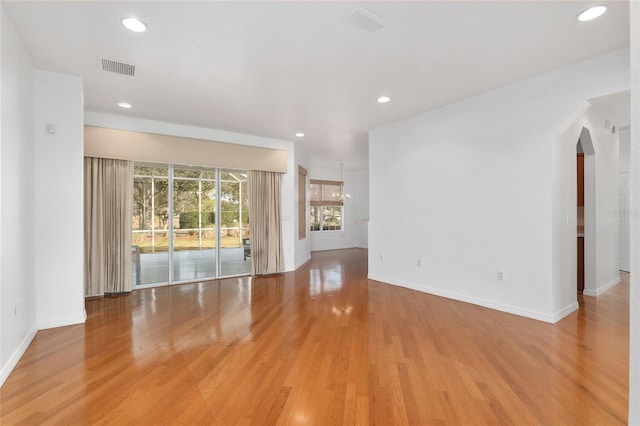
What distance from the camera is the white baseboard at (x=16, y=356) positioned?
2.48 metres

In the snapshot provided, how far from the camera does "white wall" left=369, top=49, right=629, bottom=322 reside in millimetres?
3643

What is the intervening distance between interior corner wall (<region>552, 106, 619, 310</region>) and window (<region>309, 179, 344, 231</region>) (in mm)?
6771

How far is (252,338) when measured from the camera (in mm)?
3256

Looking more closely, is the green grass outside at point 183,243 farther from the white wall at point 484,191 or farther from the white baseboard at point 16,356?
the white wall at point 484,191

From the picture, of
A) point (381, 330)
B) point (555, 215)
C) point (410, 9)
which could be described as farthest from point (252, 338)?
point (555, 215)

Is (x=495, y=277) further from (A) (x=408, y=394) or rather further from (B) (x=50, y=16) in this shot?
(B) (x=50, y=16)

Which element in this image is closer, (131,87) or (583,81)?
(583,81)

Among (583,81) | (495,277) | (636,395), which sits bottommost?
(495,277)

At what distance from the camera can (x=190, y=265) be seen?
606 centimetres

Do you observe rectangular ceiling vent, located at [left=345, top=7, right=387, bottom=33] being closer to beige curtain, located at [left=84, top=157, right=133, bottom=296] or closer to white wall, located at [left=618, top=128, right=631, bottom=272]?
beige curtain, located at [left=84, top=157, right=133, bottom=296]

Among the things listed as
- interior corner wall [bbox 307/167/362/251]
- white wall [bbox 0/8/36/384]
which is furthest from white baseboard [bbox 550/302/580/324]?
interior corner wall [bbox 307/167/362/251]

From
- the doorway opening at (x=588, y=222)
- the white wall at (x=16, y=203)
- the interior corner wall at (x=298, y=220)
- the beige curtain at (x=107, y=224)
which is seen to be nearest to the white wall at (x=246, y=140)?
the interior corner wall at (x=298, y=220)

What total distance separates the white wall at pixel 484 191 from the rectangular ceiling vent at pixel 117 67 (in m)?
3.98

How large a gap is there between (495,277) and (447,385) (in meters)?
2.27
